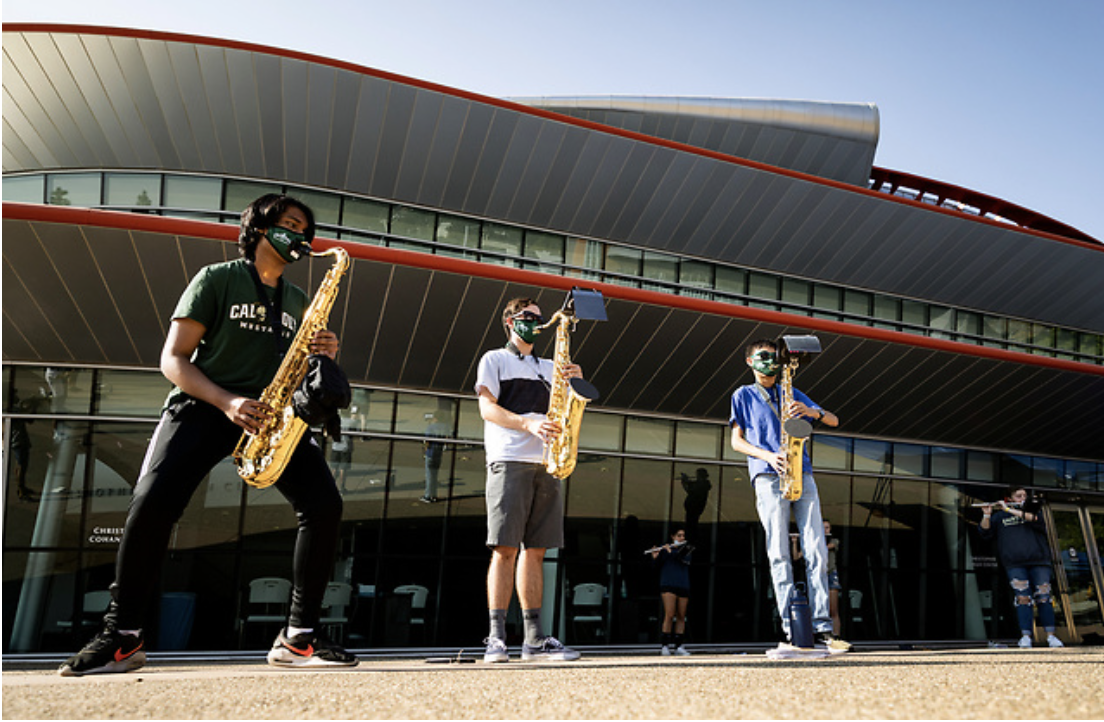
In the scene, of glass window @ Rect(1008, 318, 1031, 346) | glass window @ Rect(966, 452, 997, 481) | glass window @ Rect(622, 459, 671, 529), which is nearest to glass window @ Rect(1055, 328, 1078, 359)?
glass window @ Rect(1008, 318, 1031, 346)

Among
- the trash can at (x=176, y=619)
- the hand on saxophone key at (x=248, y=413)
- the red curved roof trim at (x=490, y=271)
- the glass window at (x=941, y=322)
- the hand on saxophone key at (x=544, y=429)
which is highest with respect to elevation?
the glass window at (x=941, y=322)

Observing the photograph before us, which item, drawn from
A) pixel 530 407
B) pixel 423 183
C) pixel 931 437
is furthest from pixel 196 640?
pixel 931 437

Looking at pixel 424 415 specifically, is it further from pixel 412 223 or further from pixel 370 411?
pixel 412 223

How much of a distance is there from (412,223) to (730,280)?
6265mm

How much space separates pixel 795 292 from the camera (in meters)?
16.8

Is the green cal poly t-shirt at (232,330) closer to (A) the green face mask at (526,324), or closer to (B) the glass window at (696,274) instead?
(A) the green face mask at (526,324)

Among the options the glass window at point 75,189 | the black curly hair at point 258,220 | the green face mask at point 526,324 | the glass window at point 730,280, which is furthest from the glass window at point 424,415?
the black curly hair at point 258,220

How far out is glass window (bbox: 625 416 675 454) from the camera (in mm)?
14281

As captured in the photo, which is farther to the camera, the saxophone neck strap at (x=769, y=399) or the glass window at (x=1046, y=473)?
the glass window at (x=1046, y=473)

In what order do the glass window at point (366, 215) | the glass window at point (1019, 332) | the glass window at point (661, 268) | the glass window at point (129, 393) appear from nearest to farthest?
1. the glass window at point (129, 393)
2. the glass window at point (366, 215)
3. the glass window at point (661, 268)
4. the glass window at point (1019, 332)

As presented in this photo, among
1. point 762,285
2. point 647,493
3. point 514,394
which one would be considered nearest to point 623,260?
point 762,285

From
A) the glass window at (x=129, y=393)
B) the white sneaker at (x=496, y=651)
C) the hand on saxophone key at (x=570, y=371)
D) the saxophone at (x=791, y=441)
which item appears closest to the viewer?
the white sneaker at (x=496, y=651)

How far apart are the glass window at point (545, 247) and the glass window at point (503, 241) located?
0.22m

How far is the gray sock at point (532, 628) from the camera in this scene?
196 inches
